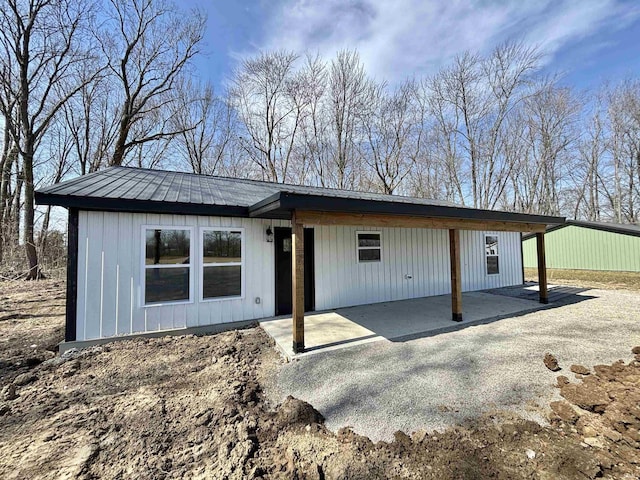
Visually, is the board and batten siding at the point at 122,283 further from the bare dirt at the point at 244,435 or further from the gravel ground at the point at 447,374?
the gravel ground at the point at 447,374

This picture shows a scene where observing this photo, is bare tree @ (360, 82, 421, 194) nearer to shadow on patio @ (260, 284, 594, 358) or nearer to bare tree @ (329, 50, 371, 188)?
bare tree @ (329, 50, 371, 188)

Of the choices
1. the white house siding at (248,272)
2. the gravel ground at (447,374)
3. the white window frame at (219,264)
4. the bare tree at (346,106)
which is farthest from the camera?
the bare tree at (346,106)

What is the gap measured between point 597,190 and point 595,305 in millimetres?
21829

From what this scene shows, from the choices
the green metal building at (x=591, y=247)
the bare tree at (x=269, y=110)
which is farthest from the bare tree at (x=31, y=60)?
the green metal building at (x=591, y=247)

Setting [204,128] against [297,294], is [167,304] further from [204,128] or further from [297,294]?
[204,128]

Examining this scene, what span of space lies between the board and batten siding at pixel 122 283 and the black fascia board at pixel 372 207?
1.71 meters

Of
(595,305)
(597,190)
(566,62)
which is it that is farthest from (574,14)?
(597,190)

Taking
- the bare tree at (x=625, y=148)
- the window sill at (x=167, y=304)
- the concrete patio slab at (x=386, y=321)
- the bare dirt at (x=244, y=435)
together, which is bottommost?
the bare dirt at (x=244, y=435)

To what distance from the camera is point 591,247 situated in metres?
14.9

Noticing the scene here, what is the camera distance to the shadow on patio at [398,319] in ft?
15.5

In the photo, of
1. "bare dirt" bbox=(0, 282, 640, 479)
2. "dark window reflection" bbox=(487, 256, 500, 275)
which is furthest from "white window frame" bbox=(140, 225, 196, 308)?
"dark window reflection" bbox=(487, 256, 500, 275)

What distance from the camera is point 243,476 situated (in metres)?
2.03

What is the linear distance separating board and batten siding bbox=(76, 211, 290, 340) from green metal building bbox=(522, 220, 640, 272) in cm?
1433

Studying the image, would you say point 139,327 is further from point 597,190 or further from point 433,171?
point 597,190
